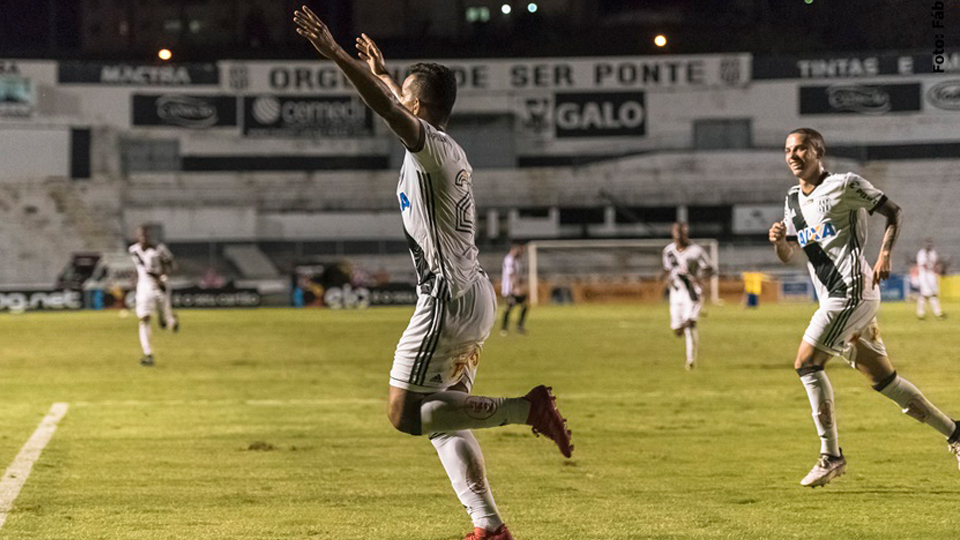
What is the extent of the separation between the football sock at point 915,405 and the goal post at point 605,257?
159ft

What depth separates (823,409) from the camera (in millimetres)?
9094

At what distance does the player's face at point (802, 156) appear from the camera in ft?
29.6

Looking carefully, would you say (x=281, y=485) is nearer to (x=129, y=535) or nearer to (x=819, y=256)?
(x=129, y=535)

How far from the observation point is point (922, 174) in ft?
205

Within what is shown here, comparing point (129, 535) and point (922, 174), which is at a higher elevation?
point (922, 174)

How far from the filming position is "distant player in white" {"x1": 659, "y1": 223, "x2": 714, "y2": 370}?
21.5 metres

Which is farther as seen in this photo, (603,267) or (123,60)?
(123,60)

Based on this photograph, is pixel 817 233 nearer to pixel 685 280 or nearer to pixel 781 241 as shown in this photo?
pixel 781 241

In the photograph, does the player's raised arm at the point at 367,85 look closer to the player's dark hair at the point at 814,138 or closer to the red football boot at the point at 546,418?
the red football boot at the point at 546,418

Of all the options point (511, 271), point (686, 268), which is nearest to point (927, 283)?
point (511, 271)

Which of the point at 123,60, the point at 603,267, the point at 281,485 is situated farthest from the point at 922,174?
the point at 281,485

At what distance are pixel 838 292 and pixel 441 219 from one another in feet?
14.0

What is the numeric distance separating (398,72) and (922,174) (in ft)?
84.2

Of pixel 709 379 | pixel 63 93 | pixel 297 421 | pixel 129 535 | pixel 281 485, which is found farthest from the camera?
pixel 63 93
